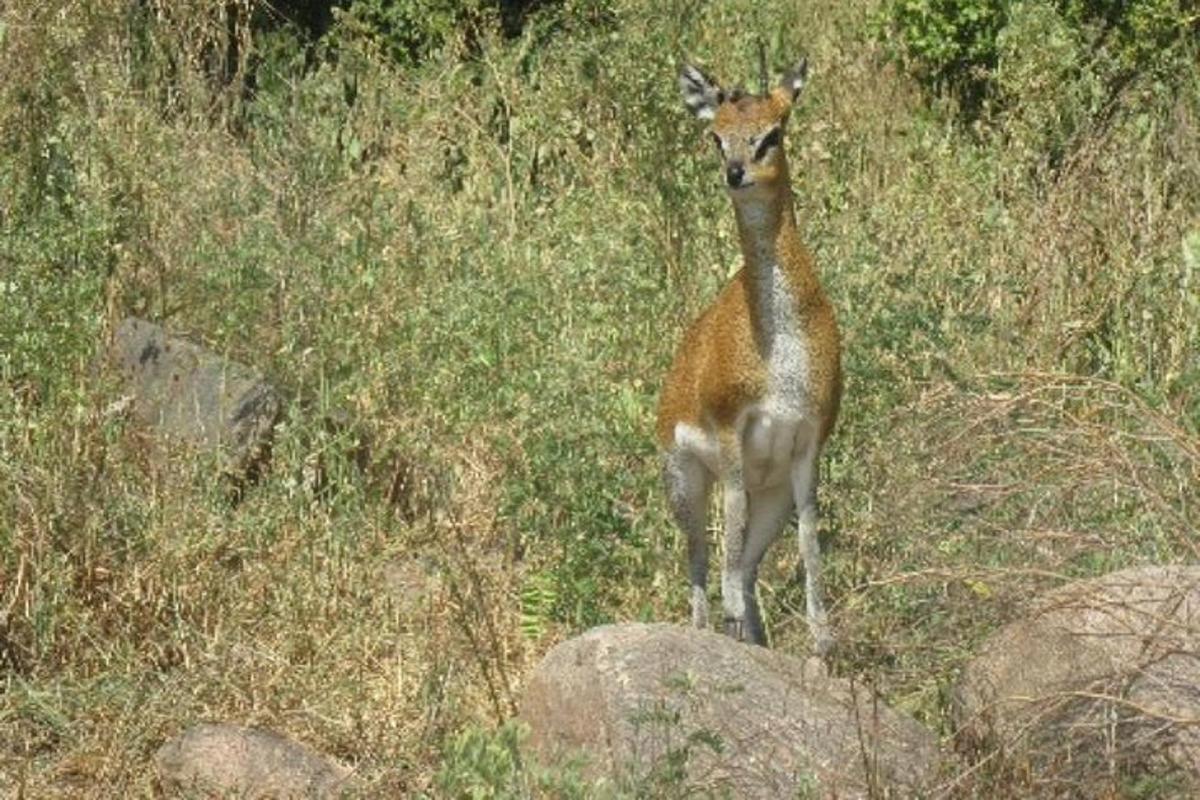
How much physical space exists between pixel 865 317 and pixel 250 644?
95.9 inches

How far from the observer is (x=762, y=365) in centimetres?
821

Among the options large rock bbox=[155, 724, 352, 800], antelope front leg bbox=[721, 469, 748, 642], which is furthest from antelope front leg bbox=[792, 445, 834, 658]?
large rock bbox=[155, 724, 352, 800]

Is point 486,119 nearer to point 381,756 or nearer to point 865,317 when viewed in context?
point 865,317

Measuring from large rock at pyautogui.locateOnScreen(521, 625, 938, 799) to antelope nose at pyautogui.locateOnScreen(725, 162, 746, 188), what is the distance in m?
1.40

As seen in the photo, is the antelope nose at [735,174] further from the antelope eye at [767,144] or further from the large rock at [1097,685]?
the large rock at [1097,685]

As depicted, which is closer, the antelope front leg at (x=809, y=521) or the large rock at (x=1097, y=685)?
the large rock at (x=1097, y=685)

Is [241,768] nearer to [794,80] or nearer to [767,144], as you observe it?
[767,144]

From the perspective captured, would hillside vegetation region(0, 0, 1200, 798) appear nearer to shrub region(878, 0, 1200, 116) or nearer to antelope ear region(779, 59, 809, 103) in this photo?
shrub region(878, 0, 1200, 116)

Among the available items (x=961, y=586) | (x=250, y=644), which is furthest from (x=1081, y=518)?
(x=250, y=644)

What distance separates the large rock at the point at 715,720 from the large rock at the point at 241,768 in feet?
2.56

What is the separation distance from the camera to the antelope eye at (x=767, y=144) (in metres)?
8.23

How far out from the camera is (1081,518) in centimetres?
762

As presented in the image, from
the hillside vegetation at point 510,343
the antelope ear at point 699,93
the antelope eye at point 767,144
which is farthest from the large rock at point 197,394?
the antelope eye at point 767,144

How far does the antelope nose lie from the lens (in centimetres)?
818
